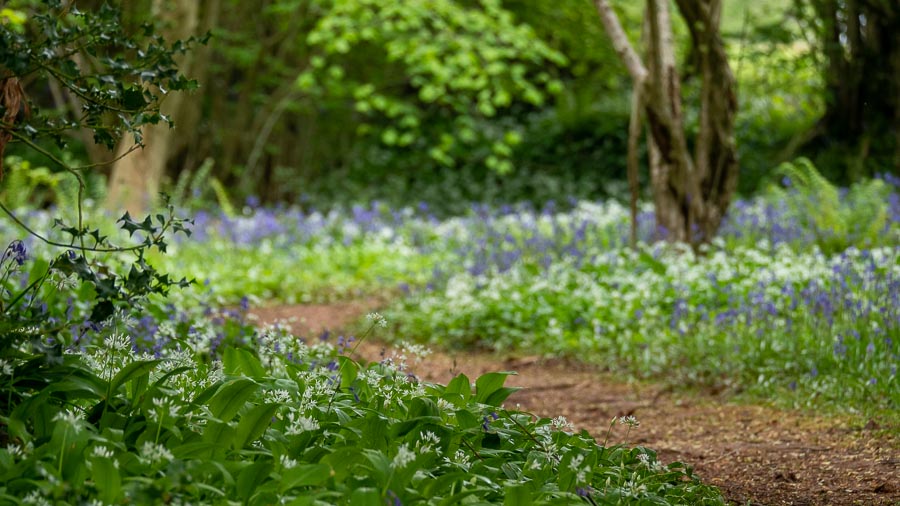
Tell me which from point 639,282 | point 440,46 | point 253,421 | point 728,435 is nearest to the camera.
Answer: point 253,421

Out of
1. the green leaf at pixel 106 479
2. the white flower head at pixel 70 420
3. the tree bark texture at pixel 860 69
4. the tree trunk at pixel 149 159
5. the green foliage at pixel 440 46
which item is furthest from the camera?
the tree bark texture at pixel 860 69

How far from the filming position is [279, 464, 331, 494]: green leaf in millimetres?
2369

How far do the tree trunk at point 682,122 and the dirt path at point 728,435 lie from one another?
8.54ft

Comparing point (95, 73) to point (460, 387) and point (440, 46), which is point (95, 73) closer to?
point (460, 387)

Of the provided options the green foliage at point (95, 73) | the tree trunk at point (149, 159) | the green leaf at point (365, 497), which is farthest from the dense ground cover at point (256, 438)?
the tree trunk at point (149, 159)

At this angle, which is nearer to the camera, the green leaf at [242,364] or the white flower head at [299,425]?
the white flower head at [299,425]

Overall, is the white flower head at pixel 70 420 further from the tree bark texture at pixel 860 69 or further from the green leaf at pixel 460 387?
the tree bark texture at pixel 860 69

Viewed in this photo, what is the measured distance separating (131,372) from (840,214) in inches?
278

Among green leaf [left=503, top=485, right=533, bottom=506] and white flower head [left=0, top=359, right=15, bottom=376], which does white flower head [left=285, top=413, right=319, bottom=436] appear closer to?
green leaf [left=503, top=485, right=533, bottom=506]

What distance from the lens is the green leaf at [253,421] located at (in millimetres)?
2721

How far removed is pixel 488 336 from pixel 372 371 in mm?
3432

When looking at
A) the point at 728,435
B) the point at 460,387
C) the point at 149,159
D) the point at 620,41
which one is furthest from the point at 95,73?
the point at 149,159

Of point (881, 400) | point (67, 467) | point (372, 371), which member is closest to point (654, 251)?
point (881, 400)

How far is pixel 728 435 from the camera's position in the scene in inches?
168
